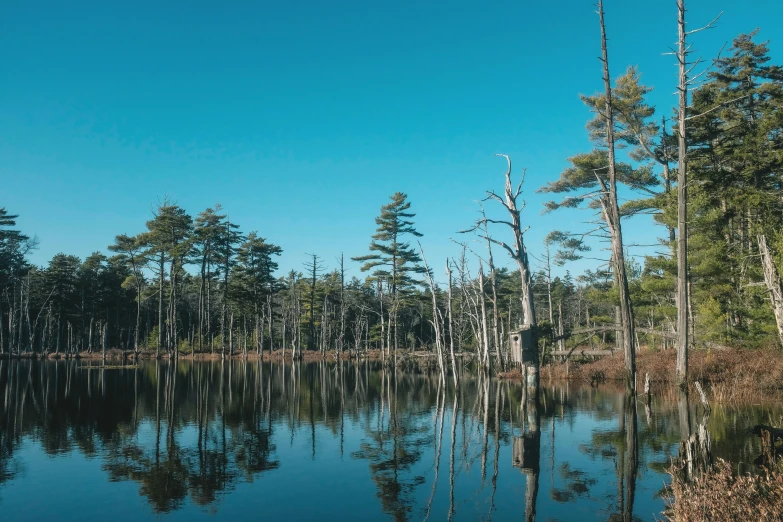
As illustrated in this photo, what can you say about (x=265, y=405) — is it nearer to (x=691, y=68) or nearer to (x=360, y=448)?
(x=360, y=448)

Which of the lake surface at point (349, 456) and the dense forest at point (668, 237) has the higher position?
the dense forest at point (668, 237)

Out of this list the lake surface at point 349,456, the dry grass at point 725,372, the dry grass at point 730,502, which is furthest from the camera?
the dry grass at point 725,372

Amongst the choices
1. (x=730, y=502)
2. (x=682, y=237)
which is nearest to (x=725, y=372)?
(x=682, y=237)

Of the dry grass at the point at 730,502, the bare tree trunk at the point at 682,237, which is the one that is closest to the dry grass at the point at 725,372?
the bare tree trunk at the point at 682,237

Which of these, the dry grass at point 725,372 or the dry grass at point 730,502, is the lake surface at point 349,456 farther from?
the dry grass at point 725,372

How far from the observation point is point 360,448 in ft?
47.6

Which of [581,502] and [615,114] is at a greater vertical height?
[615,114]

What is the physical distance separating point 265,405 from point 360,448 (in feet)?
31.9

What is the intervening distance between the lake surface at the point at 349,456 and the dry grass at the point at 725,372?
2.62 meters

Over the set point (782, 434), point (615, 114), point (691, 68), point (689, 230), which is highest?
point (615, 114)

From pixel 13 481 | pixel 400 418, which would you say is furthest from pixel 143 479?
pixel 400 418

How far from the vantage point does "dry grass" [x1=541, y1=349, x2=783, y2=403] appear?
1962cm

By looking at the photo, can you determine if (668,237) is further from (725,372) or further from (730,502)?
(730,502)

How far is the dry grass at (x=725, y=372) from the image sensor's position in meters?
19.6
